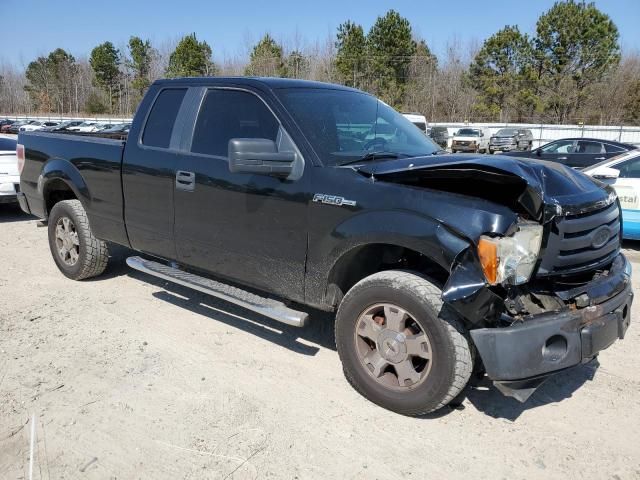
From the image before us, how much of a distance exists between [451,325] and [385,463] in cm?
81

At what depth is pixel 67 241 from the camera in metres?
5.76

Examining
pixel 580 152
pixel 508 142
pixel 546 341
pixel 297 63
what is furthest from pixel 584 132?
pixel 546 341

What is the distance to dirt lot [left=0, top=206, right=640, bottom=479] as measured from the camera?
2.88 m

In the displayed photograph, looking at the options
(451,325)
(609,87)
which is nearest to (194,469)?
(451,325)

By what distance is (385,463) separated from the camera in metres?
2.90

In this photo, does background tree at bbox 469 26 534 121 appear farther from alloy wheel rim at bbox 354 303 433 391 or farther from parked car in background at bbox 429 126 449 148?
alloy wheel rim at bbox 354 303 433 391

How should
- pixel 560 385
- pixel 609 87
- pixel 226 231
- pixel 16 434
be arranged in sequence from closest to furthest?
pixel 16 434
pixel 560 385
pixel 226 231
pixel 609 87

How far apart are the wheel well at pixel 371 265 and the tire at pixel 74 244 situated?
9.77 feet

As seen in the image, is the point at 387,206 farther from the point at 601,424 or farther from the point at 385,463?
the point at 601,424

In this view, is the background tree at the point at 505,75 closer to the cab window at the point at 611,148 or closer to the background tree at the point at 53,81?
the cab window at the point at 611,148

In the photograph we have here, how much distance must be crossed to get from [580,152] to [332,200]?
13.4 meters

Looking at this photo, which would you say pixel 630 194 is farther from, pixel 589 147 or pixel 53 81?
pixel 53 81

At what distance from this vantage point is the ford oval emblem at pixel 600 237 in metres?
3.23

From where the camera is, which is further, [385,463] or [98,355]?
[98,355]
